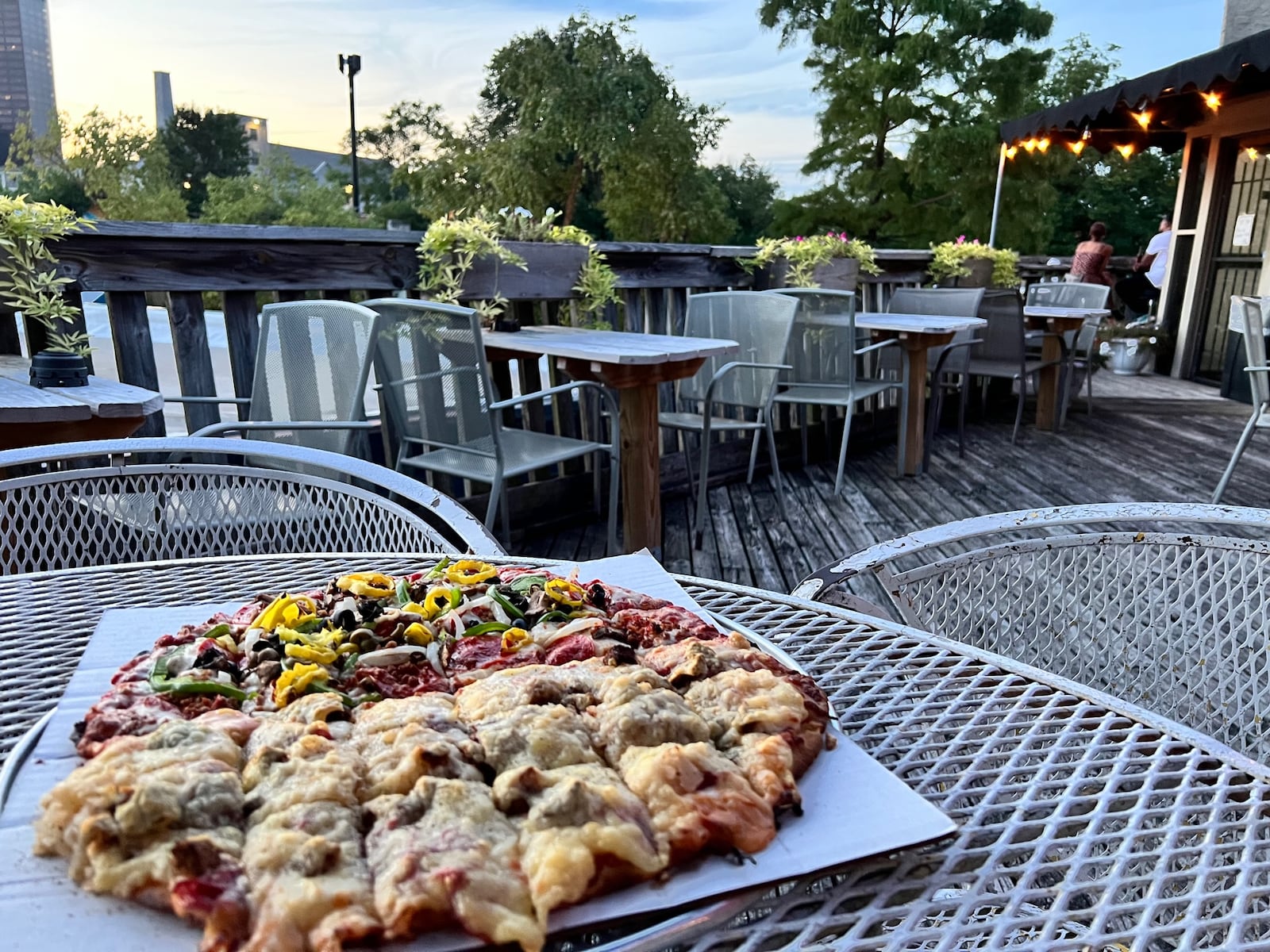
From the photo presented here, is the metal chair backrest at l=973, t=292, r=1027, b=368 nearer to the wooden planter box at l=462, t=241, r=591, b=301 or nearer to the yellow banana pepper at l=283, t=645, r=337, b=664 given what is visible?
the wooden planter box at l=462, t=241, r=591, b=301

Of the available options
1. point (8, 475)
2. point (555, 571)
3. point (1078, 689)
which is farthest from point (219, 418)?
point (1078, 689)

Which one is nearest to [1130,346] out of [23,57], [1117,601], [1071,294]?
[1071,294]

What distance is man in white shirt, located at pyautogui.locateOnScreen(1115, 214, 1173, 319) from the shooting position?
1036cm

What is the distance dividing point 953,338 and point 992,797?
5081 mm

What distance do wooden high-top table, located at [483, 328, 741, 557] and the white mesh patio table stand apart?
211cm

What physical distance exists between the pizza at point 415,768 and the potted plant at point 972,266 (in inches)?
250

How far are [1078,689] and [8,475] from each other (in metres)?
2.44

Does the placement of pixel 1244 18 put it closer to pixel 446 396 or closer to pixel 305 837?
pixel 446 396

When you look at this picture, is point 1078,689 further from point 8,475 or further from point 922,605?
point 8,475

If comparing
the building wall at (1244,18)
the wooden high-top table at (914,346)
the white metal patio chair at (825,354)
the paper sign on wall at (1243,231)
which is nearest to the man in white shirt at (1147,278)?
the paper sign on wall at (1243,231)

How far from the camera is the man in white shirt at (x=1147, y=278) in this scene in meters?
10.4

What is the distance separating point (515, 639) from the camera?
814 mm

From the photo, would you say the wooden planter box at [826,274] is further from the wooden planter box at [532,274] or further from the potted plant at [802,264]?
the wooden planter box at [532,274]

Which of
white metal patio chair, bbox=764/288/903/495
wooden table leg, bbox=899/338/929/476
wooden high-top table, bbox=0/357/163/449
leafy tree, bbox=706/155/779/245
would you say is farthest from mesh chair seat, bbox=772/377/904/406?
leafy tree, bbox=706/155/779/245
